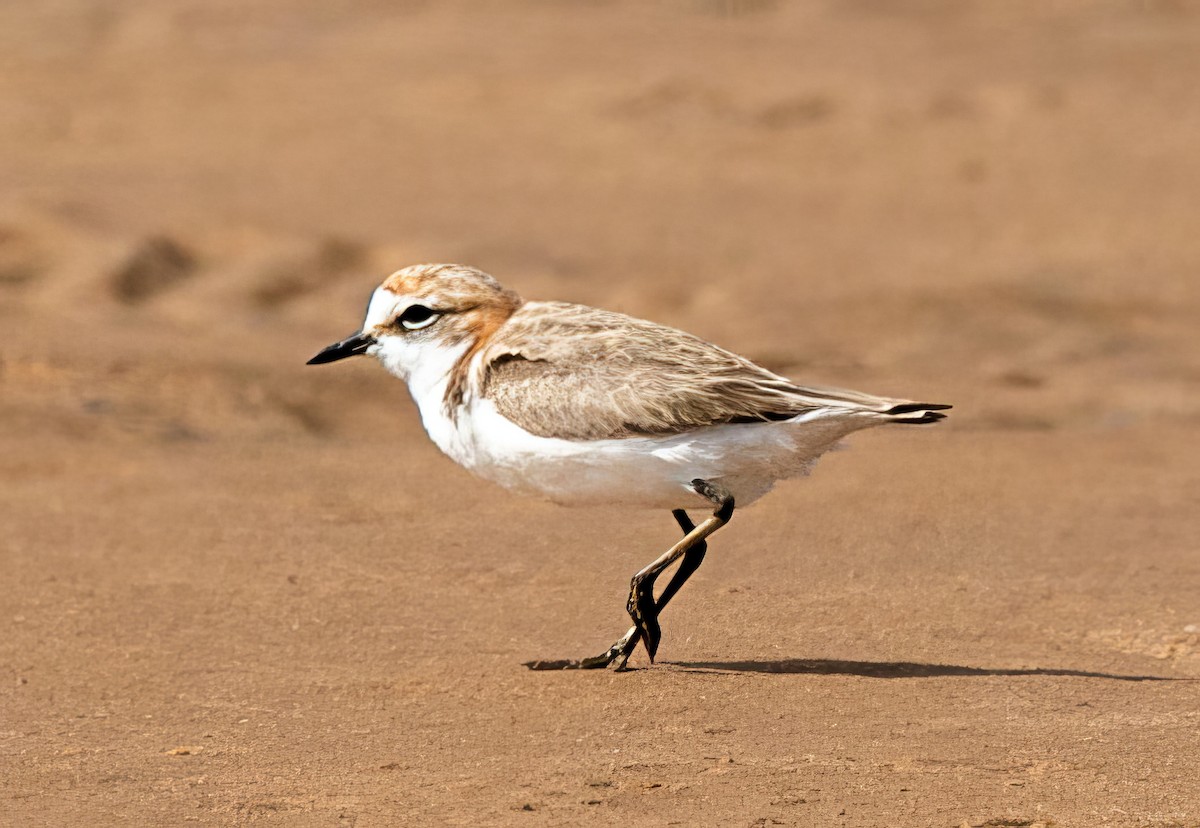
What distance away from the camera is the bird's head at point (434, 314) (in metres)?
5.81

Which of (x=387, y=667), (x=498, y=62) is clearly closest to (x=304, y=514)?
(x=387, y=667)

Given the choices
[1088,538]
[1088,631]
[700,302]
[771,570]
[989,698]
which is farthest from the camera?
[700,302]

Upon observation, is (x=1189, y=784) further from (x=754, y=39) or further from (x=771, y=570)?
(x=754, y=39)

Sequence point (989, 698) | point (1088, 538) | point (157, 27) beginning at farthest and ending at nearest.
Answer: point (157, 27) < point (1088, 538) < point (989, 698)

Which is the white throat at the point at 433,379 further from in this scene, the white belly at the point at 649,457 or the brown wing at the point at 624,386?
the brown wing at the point at 624,386

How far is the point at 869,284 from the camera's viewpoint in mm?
12391

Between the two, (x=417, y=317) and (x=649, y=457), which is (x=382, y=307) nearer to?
(x=417, y=317)

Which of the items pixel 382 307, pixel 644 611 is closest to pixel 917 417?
pixel 644 611

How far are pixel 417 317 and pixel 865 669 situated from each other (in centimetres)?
196

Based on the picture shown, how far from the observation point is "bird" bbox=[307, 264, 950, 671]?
17.3 ft

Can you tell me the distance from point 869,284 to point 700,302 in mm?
1287

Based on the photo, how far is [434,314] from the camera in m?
5.83

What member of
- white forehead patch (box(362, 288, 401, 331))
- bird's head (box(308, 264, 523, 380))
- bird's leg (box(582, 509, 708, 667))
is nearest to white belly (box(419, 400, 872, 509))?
bird's leg (box(582, 509, 708, 667))

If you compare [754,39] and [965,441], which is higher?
[754,39]
